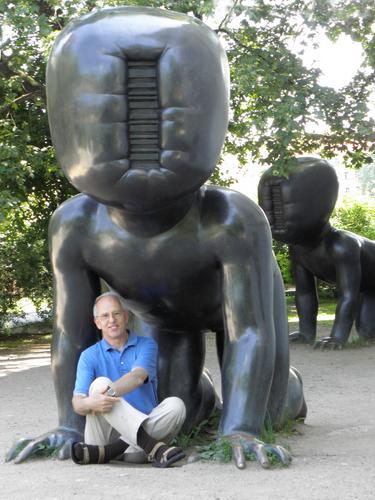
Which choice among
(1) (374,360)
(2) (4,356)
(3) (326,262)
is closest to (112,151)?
(1) (374,360)

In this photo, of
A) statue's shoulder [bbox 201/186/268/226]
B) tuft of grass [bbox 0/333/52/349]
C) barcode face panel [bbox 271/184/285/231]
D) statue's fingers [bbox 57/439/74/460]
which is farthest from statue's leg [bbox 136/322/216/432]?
tuft of grass [bbox 0/333/52/349]

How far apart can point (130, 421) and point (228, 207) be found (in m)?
1.12

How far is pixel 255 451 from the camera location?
420 centimetres

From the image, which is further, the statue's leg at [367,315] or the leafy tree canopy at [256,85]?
the statue's leg at [367,315]

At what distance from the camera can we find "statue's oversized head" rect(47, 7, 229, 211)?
4031mm

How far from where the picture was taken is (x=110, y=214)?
4.57 m

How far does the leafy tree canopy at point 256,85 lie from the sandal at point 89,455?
5599mm

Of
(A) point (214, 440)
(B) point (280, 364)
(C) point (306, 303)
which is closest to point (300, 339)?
(C) point (306, 303)

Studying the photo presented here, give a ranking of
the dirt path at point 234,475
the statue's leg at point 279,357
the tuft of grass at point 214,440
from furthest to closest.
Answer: the statue's leg at point 279,357 < the tuft of grass at point 214,440 < the dirt path at point 234,475

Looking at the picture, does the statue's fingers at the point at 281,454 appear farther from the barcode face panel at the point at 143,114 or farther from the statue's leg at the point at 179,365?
the barcode face panel at the point at 143,114

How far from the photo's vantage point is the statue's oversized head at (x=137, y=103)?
13.2 feet

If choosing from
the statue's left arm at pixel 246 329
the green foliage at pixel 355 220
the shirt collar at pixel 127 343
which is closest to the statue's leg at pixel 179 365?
the shirt collar at pixel 127 343

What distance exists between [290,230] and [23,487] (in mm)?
7477

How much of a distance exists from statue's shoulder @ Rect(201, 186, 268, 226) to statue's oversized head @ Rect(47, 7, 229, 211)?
1.41 feet
